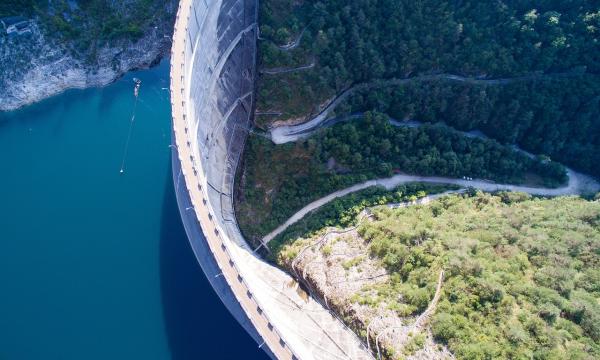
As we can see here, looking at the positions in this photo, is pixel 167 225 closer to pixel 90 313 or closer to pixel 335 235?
pixel 90 313

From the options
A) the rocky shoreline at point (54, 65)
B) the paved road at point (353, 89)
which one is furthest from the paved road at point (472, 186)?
the rocky shoreline at point (54, 65)

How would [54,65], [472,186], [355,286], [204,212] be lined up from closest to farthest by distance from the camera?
[204,212]
[355,286]
[472,186]
[54,65]

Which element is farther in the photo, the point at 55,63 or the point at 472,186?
the point at 55,63

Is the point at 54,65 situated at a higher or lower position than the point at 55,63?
lower

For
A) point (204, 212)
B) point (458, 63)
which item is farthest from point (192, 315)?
point (458, 63)

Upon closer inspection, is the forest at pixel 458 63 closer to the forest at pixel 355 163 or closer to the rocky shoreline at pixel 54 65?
the forest at pixel 355 163

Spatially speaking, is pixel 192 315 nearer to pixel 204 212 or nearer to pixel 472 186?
pixel 204 212

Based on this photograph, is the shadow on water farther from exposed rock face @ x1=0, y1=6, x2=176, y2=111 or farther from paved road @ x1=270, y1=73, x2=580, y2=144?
exposed rock face @ x1=0, y1=6, x2=176, y2=111
